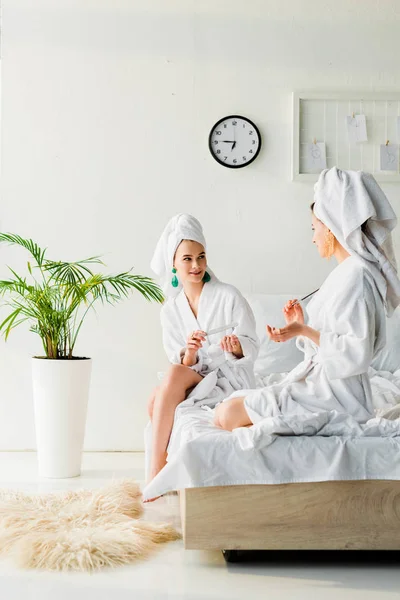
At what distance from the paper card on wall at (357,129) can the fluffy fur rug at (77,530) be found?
98.2 inches

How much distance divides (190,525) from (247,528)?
0.17 metres

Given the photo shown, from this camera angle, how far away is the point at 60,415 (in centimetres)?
391

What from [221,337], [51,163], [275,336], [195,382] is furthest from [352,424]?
[51,163]

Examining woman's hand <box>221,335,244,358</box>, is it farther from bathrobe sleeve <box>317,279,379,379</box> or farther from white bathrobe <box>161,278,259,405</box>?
bathrobe sleeve <box>317,279,379,379</box>

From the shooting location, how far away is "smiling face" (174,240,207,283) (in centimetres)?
357

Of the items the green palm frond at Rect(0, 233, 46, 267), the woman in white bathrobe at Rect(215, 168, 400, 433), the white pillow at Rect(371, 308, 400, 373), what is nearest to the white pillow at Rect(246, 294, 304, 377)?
Answer: the white pillow at Rect(371, 308, 400, 373)

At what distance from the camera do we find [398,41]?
469cm

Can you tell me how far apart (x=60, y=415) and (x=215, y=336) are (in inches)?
37.2

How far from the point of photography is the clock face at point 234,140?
181 inches

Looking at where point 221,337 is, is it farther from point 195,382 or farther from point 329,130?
point 329,130

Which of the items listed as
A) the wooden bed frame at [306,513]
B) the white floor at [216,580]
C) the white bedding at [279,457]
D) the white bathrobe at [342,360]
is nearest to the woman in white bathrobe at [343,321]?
the white bathrobe at [342,360]

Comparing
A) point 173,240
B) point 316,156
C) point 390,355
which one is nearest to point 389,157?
point 316,156

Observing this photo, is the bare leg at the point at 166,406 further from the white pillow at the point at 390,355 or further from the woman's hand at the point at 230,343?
the white pillow at the point at 390,355

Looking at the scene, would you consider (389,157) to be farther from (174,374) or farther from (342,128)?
(174,374)
